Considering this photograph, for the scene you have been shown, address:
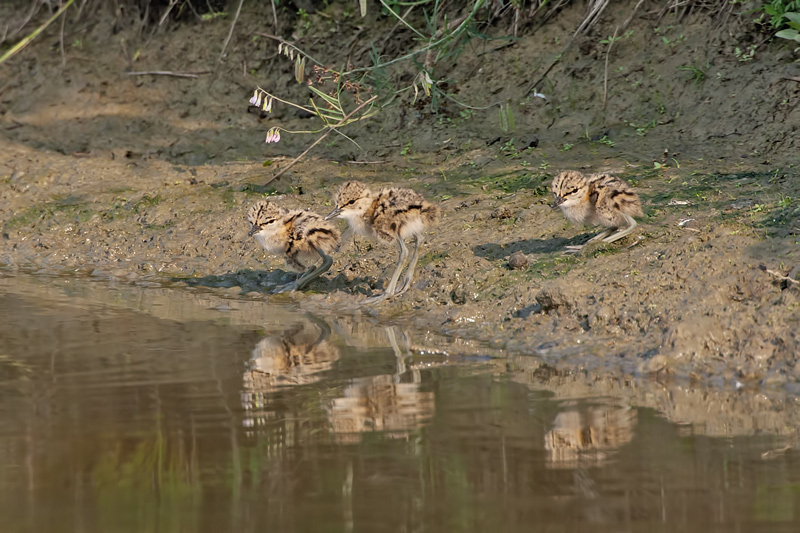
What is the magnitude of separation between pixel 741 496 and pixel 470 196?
5.33 metres

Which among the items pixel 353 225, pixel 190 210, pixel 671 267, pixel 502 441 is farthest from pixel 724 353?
pixel 190 210

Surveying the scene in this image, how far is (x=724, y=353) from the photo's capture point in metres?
5.64

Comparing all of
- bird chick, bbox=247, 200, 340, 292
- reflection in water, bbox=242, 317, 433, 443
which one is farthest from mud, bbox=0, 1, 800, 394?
reflection in water, bbox=242, 317, 433, 443

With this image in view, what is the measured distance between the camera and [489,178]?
30.1ft

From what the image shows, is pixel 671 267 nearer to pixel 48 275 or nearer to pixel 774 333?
pixel 774 333

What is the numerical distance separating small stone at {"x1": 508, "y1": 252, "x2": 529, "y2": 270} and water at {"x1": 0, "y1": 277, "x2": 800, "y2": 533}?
1.08 m

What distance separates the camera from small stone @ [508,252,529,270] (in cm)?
736

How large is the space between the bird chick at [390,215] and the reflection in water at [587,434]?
280 cm

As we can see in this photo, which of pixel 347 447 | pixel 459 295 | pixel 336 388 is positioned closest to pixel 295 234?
pixel 459 295

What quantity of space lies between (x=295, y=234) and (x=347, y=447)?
3650 millimetres

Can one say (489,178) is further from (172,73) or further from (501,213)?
(172,73)

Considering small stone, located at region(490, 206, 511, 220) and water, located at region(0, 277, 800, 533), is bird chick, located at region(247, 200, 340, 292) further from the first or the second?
water, located at region(0, 277, 800, 533)

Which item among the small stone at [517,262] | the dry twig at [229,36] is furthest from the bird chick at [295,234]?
the dry twig at [229,36]

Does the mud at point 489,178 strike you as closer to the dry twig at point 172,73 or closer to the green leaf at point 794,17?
the dry twig at point 172,73
